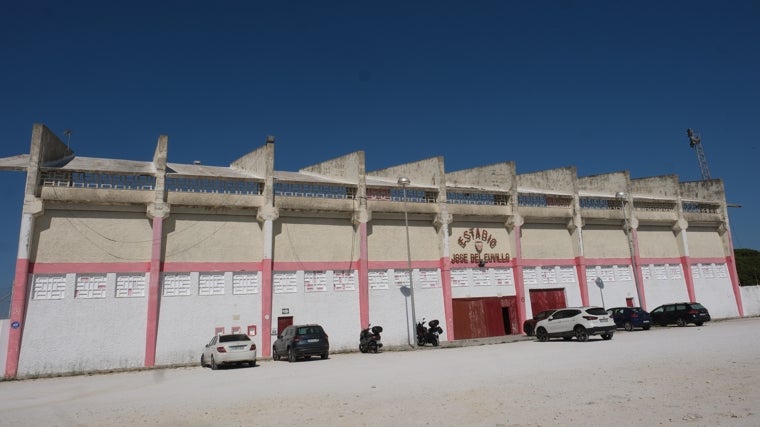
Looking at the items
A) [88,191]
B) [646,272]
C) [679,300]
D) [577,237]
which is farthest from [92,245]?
[679,300]

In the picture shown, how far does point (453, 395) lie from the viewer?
9.43 m

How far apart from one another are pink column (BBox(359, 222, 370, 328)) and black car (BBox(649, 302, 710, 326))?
19.8 metres

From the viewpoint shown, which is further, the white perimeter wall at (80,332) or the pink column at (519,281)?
the pink column at (519,281)

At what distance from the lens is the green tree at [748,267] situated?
229ft

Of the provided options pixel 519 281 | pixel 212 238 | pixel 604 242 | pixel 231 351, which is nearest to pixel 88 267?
pixel 212 238

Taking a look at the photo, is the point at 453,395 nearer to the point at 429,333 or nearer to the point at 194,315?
the point at 429,333

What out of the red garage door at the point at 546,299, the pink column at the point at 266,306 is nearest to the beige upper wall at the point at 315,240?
the pink column at the point at 266,306

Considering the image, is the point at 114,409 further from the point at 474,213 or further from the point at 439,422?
the point at 474,213

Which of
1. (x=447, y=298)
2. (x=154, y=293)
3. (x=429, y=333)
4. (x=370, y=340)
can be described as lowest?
(x=370, y=340)

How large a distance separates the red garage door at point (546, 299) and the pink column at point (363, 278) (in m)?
11.8

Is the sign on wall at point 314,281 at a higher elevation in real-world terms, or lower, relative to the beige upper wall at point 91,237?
lower

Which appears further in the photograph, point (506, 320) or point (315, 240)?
point (506, 320)

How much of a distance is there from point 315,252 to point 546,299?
16038 millimetres

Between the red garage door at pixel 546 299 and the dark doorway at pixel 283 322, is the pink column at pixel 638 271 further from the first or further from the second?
the dark doorway at pixel 283 322
